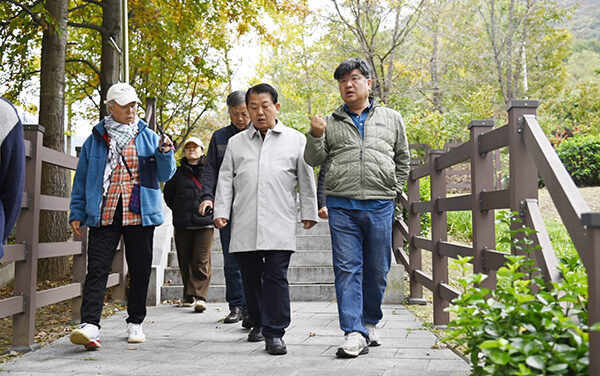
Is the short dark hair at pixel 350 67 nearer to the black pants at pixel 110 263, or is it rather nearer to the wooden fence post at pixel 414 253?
the black pants at pixel 110 263

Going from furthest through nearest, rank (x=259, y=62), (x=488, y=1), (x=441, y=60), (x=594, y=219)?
1. (x=259, y=62)
2. (x=441, y=60)
3. (x=488, y=1)
4. (x=594, y=219)

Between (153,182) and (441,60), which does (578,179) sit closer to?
(441,60)

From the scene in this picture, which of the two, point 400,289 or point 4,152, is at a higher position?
point 4,152

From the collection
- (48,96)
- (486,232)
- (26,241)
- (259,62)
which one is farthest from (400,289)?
(259,62)

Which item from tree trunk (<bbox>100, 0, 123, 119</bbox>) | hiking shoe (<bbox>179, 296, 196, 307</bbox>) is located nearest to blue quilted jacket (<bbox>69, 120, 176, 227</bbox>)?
hiking shoe (<bbox>179, 296, 196, 307</bbox>)

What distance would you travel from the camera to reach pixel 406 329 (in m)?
5.30

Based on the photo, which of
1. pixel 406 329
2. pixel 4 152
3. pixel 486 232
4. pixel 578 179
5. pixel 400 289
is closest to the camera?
pixel 4 152

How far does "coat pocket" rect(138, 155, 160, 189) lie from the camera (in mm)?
4727

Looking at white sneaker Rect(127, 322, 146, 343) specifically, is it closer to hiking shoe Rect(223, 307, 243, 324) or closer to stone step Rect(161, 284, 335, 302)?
hiking shoe Rect(223, 307, 243, 324)

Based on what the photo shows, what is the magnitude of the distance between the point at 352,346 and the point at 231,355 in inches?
33.9

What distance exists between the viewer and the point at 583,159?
16.0 metres

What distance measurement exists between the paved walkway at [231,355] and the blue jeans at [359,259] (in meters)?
0.31

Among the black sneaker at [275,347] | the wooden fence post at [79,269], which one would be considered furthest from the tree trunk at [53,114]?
the black sneaker at [275,347]

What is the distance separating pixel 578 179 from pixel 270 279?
14.1 metres
